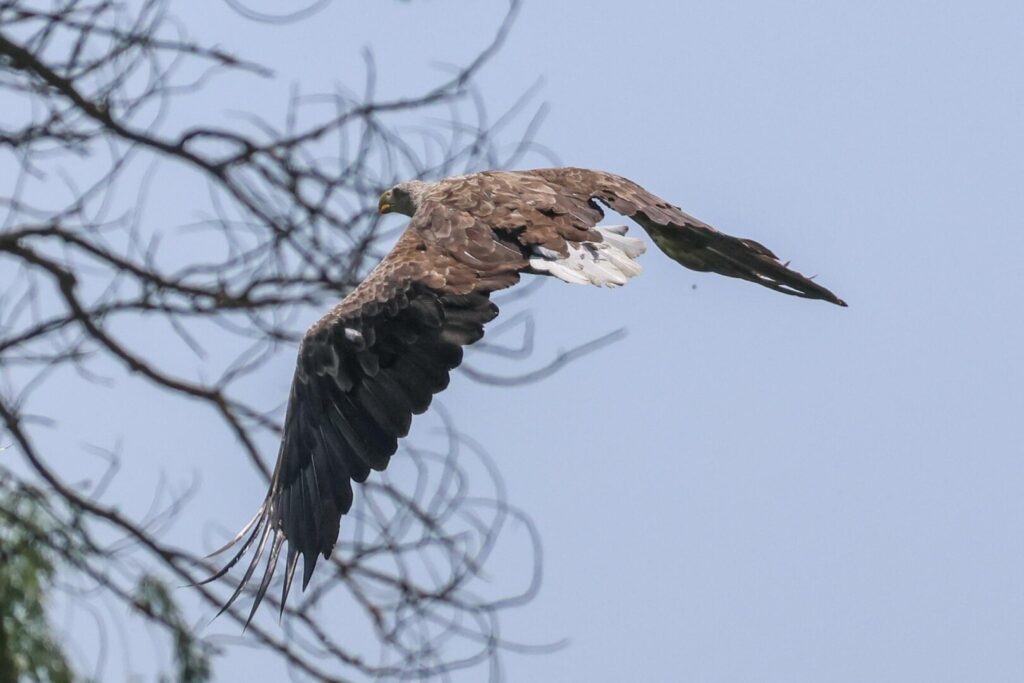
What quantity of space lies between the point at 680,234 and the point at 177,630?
2223 millimetres

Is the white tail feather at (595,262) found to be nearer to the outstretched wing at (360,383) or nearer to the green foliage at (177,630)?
the outstretched wing at (360,383)

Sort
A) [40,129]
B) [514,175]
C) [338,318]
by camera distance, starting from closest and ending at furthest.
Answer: [338,318], [514,175], [40,129]

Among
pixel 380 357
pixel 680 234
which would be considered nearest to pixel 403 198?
pixel 680 234

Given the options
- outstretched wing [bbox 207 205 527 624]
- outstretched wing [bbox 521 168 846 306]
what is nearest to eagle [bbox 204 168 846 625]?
outstretched wing [bbox 207 205 527 624]

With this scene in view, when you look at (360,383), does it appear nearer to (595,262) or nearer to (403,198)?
(595,262)

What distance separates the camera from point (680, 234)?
25.1ft

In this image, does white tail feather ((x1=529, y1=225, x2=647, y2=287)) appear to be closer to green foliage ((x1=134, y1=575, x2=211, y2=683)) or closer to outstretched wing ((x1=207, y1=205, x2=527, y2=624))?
outstretched wing ((x1=207, y1=205, x2=527, y2=624))

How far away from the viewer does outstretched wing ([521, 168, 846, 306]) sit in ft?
24.5

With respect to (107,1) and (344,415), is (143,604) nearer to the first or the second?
(344,415)

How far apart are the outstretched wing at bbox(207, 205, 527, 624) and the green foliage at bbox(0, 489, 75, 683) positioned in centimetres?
66

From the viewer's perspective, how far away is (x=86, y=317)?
806 centimetres

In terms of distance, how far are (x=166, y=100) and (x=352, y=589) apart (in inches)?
75.3

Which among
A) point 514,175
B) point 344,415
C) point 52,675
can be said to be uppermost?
point 514,175

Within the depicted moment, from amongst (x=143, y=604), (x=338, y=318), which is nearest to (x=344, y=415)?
(x=338, y=318)
